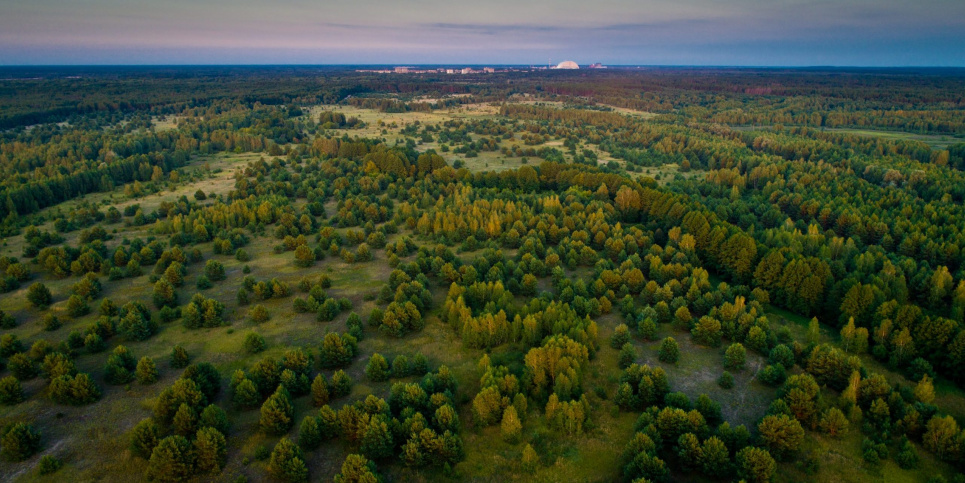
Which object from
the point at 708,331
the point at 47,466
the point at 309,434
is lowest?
the point at 47,466

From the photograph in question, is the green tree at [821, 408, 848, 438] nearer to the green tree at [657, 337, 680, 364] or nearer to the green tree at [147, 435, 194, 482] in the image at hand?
the green tree at [657, 337, 680, 364]

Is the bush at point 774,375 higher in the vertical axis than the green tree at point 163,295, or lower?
lower

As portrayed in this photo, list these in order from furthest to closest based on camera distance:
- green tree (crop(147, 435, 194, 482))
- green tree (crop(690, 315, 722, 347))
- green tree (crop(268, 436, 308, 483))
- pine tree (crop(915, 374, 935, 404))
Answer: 1. green tree (crop(690, 315, 722, 347))
2. pine tree (crop(915, 374, 935, 404))
3. green tree (crop(268, 436, 308, 483))
4. green tree (crop(147, 435, 194, 482))

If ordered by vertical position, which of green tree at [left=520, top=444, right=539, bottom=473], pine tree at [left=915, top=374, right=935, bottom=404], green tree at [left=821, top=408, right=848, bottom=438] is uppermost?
pine tree at [left=915, top=374, right=935, bottom=404]

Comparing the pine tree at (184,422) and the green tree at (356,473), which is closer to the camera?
the green tree at (356,473)

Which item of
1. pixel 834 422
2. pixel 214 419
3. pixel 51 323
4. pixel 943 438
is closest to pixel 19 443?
pixel 214 419

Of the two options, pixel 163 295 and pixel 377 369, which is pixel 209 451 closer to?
pixel 377 369

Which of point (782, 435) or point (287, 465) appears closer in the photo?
point (287, 465)

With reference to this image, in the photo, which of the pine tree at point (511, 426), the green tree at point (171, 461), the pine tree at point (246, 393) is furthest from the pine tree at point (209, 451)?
the pine tree at point (511, 426)

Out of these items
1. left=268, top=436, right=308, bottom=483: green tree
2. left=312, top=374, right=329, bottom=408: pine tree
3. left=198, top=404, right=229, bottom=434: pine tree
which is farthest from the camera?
left=312, top=374, right=329, bottom=408: pine tree

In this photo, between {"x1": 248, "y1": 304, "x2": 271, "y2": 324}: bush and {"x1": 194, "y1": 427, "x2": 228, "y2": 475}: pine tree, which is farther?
{"x1": 248, "y1": 304, "x2": 271, "y2": 324}: bush

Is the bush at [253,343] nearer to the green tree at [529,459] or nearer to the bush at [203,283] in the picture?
the bush at [203,283]

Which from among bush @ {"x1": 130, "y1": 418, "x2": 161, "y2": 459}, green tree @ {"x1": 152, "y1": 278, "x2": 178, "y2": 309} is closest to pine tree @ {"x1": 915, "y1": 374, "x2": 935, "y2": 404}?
bush @ {"x1": 130, "y1": 418, "x2": 161, "y2": 459}
